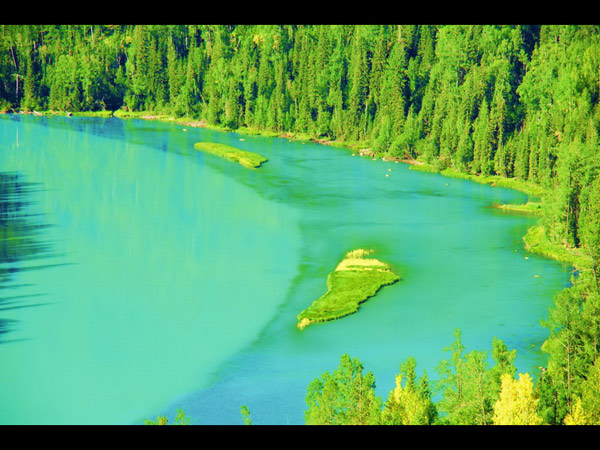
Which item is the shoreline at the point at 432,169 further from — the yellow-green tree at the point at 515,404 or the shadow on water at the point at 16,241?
the shadow on water at the point at 16,241

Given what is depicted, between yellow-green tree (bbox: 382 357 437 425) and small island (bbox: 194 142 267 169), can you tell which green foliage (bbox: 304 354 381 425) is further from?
small island (bbox: 194 142 267 169)

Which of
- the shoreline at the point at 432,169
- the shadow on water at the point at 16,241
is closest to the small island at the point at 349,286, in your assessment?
the shoreline at the point at 432,169

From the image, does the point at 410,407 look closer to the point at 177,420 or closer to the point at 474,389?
the point at 474,389

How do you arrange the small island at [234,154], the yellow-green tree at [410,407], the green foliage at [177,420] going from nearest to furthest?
1. the yellow-green tree at [410,407]
2. the green foliage at [177,420]
3. the small island at [234,154]

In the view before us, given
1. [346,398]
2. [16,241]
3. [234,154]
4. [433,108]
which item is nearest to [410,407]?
[346,398]

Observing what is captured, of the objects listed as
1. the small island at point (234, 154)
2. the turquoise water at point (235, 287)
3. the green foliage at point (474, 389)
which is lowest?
the turquoise water at point (235, 287)

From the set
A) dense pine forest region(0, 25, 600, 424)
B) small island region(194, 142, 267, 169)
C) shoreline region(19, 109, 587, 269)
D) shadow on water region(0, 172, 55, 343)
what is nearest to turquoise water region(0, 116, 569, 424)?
shadow on water region(0, 172, 55, 343)
